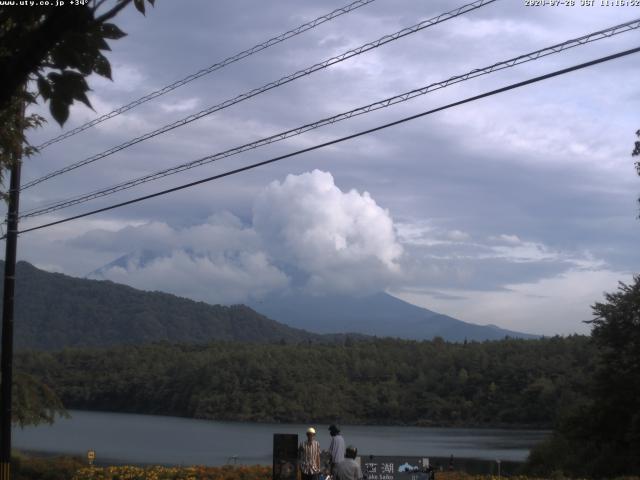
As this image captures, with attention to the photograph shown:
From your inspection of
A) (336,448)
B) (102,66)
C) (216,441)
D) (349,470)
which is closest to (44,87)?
(102,66)

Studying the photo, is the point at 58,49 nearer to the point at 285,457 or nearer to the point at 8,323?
the point at 285,457

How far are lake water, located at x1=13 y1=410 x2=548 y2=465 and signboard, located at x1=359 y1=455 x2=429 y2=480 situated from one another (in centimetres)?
1902

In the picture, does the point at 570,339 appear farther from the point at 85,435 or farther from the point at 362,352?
the point at 85,435

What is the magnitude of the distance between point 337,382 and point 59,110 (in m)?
80.9

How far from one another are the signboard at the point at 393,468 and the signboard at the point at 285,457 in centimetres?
138

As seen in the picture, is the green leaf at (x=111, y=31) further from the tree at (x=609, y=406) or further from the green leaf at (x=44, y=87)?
the tree at (x=609, y=406)

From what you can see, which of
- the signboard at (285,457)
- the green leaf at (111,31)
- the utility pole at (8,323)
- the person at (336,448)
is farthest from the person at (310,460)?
the green leaf at (111,31)

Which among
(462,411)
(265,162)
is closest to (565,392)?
(462,411)

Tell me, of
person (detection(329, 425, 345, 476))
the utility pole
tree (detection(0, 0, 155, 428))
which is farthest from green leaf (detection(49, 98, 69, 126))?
the utility pole

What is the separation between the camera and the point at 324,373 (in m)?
85.3

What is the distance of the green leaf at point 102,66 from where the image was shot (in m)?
3.81

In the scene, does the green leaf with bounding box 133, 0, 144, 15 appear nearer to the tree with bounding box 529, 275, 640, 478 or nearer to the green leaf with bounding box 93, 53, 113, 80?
the green leaf with bounding box 93, 53, 113, 80

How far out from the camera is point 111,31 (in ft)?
12.5

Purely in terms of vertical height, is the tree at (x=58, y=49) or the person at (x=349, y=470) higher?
the tree at (x=58, y=49)
